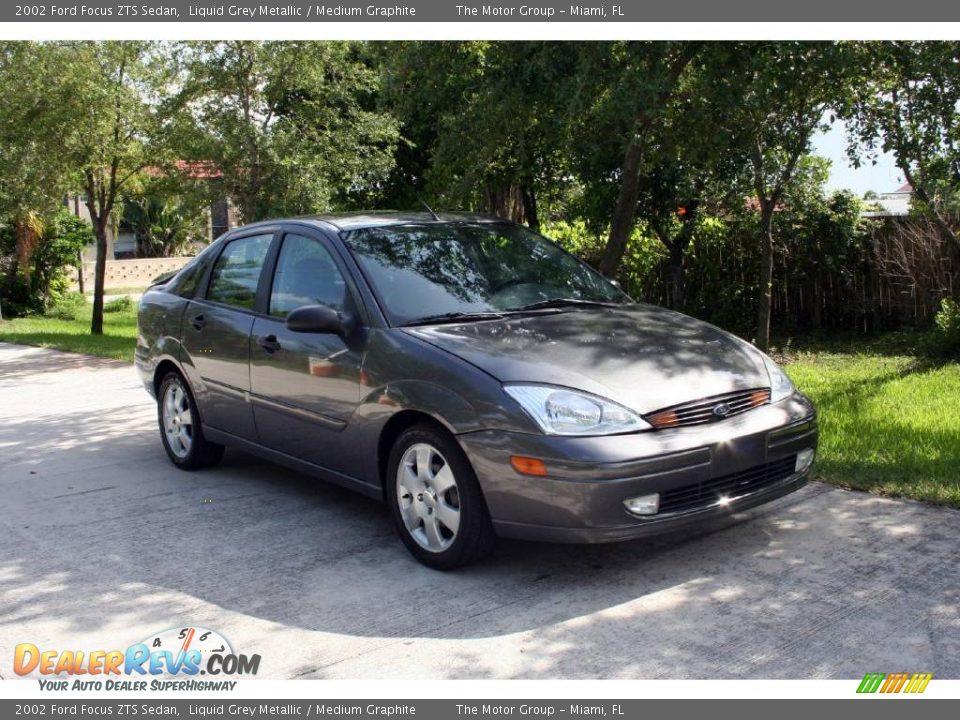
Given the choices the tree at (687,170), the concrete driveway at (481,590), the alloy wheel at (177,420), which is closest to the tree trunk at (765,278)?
the tree at (687,170)

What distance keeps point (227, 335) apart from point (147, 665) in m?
2.67

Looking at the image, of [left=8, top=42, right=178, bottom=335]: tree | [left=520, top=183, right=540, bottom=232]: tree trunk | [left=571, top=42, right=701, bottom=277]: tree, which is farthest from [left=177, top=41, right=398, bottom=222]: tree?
[left=571, top=42, right=701, bottom=277]: tree

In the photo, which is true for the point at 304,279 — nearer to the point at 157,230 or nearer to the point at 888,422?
the point at 888,422

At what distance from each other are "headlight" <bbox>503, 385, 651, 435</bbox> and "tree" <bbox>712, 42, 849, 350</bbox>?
3501mm

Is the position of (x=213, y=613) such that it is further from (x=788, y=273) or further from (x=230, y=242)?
(x=788, y=273)

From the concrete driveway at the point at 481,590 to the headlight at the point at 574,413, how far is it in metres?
0.74

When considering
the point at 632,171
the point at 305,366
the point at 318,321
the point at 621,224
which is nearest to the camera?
the point at 318,321

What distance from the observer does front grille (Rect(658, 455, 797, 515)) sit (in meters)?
4.66

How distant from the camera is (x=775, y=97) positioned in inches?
299

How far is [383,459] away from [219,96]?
9.80 metres

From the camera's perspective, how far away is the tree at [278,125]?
13289mm

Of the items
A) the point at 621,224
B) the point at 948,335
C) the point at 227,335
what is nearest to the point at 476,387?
the point at 227,335

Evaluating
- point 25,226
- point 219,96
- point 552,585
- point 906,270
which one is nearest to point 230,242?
point 552,585

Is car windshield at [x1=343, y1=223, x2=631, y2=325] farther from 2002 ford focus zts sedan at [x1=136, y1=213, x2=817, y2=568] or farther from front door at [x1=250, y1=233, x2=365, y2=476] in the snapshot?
front door at [x1=250, y1=233, x2=365, y2=476]
